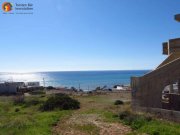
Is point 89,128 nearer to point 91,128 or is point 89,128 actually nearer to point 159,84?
point 91,128

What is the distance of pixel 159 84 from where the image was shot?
17.4 meters

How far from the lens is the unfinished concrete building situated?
55.6 feet

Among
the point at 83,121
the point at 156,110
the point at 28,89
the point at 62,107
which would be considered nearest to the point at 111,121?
the point at 83,121

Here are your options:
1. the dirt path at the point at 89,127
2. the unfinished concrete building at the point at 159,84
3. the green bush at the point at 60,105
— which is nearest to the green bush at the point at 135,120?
the dirt path at the point at 89,127

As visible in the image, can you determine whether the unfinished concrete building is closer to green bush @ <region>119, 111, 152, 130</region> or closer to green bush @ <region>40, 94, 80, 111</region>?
green bush @ <region>119, 111, 152, 130</region>

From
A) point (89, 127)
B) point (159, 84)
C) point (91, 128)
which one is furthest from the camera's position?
point (159, 84)

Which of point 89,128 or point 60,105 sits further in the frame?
point 60,105

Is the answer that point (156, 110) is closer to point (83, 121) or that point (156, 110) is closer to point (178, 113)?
point (178, 113)

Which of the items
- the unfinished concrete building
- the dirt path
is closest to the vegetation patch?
the dirt path

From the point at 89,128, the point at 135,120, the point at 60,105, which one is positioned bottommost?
the point at 89,128

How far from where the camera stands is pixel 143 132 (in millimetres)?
12680

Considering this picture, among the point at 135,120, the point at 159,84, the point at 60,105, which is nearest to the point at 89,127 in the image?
the point at 135,120

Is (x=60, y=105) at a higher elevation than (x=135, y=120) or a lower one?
lower

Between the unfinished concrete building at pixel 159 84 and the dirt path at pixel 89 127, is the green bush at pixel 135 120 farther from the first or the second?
the unfinished concrete building at pixel 159 84
